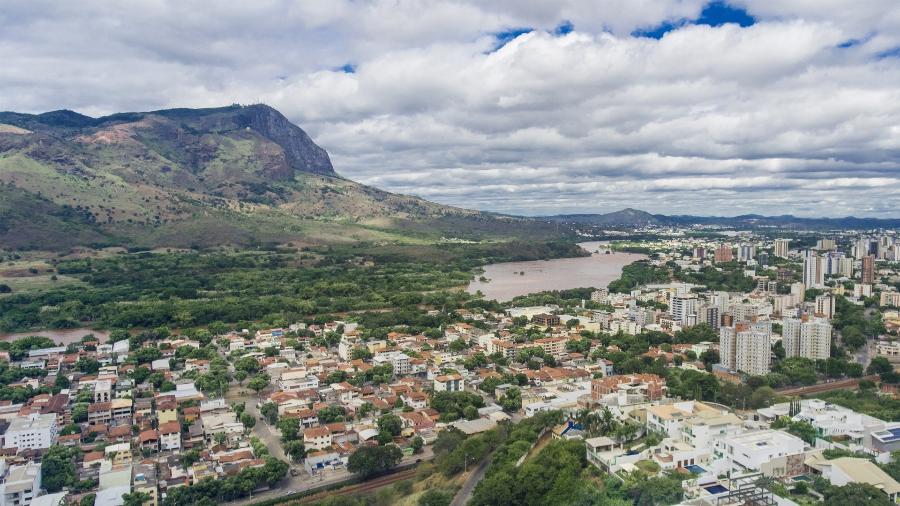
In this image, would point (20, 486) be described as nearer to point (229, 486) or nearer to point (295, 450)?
point (229, 486)

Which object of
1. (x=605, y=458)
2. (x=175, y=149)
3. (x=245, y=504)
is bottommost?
(x=245, y=504)

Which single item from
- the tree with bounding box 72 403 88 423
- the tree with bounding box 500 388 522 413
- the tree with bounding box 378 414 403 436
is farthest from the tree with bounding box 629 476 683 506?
the tree with bounding box 72 403 88 423

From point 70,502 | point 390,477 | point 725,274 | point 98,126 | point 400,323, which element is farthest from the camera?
point 98,126

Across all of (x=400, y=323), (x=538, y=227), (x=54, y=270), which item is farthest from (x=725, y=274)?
(x=538, y=227)

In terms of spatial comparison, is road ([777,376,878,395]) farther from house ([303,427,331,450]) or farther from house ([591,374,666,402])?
house ([303,427,331,450])

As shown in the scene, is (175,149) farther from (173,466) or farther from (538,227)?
(173,466)

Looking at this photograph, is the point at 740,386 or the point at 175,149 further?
the point at 175,149

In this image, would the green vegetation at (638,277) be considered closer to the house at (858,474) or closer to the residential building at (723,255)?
the residential building at (723,255)

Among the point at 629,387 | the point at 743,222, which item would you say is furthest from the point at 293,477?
the point at 743,222
